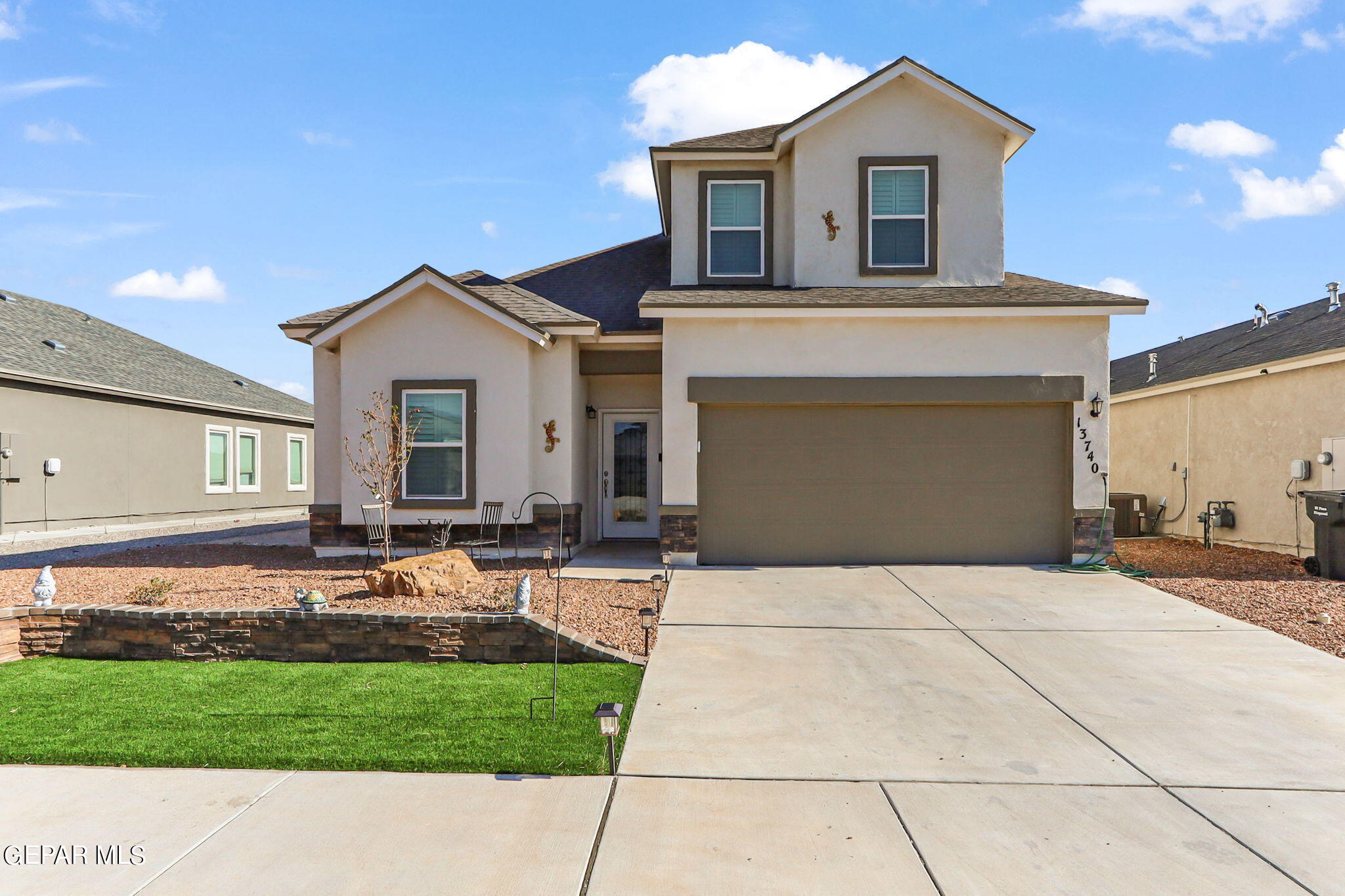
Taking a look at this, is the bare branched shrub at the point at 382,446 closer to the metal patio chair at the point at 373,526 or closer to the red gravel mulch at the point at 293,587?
the metal patio chair at the point at 373,526

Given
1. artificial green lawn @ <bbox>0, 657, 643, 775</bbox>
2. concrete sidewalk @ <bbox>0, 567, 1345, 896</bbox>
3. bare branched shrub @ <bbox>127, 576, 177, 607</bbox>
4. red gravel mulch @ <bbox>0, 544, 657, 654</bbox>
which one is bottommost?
concrete sidewalk @ <bbox>0, 567, 1345, 896</bbox>

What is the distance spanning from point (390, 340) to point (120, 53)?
543 centimetres

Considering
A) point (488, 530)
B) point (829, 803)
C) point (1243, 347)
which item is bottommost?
point (829, 803)

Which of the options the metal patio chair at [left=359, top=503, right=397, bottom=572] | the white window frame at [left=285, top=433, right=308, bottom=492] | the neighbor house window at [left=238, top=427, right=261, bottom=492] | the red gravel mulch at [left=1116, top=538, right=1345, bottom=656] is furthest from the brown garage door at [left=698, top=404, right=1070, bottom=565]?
the white window frame at [left=285, top=433, right=308, bottom=492]

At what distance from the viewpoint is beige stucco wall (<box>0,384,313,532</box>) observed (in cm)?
1622

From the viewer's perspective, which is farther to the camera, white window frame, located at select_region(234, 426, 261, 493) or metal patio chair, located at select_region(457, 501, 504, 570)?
white window frame, located at select_region(234, 426, 261, 493)

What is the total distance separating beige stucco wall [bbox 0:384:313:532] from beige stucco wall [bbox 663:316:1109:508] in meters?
14.4

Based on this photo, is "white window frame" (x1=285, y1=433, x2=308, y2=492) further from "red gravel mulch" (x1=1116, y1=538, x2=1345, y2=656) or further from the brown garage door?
"red gravel mulch" (x1=1116, y1=538, x2=1345, y2=656)

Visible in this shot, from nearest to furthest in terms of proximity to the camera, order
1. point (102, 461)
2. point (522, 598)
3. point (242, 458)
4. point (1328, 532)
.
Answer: point (522, 598), point (1328, 532), point (102, 461), point (242, 458)

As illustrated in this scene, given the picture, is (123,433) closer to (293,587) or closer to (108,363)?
(108,363)

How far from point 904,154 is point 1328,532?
7.96m

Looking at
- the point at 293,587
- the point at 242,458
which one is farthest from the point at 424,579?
the point at 242,458

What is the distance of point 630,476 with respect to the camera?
44.9 feet

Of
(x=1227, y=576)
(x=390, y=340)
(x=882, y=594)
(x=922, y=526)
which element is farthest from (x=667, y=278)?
(x=1227, y=576)
